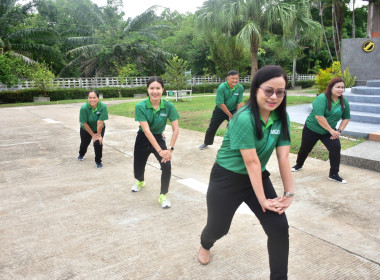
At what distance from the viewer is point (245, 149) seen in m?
1.93

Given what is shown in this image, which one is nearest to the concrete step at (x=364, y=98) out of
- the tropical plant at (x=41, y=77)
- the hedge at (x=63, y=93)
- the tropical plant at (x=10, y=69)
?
the hedge at (x=63, y=93)

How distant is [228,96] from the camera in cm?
638

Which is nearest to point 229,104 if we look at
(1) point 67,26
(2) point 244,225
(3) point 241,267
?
(2) point 244,225

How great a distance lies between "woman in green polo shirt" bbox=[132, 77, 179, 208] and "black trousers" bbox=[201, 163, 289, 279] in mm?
1365

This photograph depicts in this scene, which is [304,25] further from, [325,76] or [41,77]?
[41,77]

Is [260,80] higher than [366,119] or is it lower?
higher

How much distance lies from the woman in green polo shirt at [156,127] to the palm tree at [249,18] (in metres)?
11.7

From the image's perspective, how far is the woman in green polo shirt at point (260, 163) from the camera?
1.93 m

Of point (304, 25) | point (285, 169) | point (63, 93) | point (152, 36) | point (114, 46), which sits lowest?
point (285, 169)

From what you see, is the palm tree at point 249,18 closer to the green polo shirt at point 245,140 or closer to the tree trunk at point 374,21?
the tree trunk at point 374,21

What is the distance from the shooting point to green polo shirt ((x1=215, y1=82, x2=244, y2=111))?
20.6 ft

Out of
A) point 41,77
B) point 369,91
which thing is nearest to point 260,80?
point 369,91

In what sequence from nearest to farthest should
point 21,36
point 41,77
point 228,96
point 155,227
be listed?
point 155,227 < point 228,96 < point 41,77 < point 21,36

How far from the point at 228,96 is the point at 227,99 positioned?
0.06m
